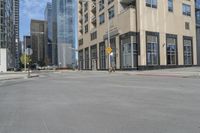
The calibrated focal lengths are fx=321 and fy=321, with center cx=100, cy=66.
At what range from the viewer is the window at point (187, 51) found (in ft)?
213

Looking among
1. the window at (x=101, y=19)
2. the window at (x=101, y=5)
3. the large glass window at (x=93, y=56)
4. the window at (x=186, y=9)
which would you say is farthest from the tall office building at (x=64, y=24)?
the window at (x=186, y=9)

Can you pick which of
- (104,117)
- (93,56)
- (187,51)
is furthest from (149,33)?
(104,117)

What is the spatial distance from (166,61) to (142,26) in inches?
354

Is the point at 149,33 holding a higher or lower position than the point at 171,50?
higher

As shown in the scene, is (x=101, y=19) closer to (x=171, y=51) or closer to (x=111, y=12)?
(x=111, y=12)

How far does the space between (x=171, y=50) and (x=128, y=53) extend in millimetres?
9001

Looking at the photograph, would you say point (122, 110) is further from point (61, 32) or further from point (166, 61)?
point (61, 32)

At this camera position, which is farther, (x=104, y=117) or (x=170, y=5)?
(x=170, y=5)

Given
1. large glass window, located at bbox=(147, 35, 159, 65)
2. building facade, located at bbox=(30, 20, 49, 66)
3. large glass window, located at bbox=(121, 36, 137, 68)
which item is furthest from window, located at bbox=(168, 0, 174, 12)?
building facade, located at bbox=(30, 20, 49, 66)

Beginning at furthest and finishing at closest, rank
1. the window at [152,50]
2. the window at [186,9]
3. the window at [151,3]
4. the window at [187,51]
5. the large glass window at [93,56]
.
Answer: the large glass window at [93,56]
the window at [186,9]
the window at [187,51]
the window at [151,3]
the window at [152,50]

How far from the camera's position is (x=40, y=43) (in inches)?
5502

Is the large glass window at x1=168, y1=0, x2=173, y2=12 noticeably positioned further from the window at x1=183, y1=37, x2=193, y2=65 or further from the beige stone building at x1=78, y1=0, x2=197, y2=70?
the window at x1=183, y1=37, x2=193, y2=65

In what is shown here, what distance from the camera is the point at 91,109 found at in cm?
1020

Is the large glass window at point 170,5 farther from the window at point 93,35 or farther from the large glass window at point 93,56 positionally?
the large glass window at point 93,56
